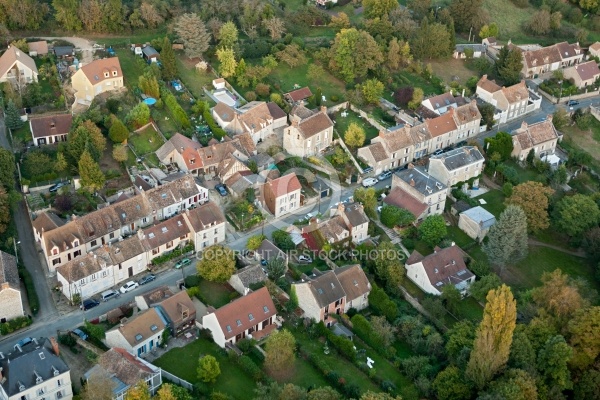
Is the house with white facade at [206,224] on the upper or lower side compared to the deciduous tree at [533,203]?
upper

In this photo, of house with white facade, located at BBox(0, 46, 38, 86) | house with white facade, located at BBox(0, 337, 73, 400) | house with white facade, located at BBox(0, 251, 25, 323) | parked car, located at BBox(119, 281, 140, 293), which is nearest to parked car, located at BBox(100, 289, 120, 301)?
parked car, located at BBox(119, 281, 140, 293)

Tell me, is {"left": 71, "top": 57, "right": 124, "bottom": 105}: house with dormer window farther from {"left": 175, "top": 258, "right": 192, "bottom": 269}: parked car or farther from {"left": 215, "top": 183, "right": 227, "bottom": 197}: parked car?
{"left": 175, "top": 258, "right": 192, "bottom": 269}: parked car

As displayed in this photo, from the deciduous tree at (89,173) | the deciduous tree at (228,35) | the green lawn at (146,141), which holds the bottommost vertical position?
the green lawn at (146,141)

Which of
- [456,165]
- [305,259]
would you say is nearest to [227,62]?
[456,165]

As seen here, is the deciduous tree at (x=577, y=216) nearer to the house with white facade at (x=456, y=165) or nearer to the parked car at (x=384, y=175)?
the house with white facade at (x=456, y=165)

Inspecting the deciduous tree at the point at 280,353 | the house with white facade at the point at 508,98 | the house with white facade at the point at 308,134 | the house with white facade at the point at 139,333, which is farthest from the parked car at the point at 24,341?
the house with white facade at the point at 508,98

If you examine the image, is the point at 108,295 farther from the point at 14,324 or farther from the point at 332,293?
the point at 332,293

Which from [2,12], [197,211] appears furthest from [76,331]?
[2,12]
